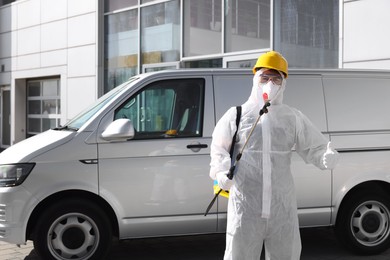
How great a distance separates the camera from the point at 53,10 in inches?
587

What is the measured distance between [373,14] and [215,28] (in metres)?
3.68

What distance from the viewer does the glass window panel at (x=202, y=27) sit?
10773mm

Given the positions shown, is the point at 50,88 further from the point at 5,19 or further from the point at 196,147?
the point at 196,147

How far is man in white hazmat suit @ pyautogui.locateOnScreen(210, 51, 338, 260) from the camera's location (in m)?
3.13

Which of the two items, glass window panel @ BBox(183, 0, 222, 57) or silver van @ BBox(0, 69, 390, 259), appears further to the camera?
glass window panel @ BBox(183, 0, 222, 57)

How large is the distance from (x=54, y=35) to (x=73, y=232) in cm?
1115

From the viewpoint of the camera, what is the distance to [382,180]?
5.38 m

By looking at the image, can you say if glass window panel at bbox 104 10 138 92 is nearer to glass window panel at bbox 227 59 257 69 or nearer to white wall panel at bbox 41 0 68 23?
white wall panel at bbox 41 0 68 23

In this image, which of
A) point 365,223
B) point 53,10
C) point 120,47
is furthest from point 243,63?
point 53,10

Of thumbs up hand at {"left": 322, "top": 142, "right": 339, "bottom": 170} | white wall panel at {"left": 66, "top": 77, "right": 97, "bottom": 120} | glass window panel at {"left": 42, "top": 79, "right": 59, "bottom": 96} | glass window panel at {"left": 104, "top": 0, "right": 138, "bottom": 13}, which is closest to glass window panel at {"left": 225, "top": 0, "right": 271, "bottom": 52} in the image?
glass window panel at {"left": 104, "top": 0, "right": 138, "bottom": 13}

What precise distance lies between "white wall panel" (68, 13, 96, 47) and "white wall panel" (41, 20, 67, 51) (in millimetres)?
282

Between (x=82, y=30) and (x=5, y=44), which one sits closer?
(x=82, y=30)

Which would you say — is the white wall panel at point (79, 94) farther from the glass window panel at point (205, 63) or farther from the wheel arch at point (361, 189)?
the wheel arch at point (361, 189)

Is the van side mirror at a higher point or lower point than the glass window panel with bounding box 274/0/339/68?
lower
